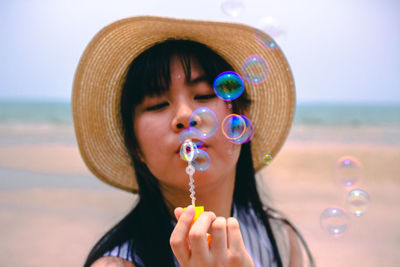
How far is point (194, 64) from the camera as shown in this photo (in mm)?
1519

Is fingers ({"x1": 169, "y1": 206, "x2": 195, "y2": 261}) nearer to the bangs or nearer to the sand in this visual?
the bangs

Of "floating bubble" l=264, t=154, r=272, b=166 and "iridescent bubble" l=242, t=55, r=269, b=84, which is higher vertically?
"iridescent bubble" l=242, t=55, r=269, b=84

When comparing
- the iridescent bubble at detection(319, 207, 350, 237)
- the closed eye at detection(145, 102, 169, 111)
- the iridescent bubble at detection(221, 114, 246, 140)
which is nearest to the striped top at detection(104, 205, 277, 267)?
the iridescent bubble at detection(319, 207, 350, 237)

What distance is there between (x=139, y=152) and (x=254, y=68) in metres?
0.68

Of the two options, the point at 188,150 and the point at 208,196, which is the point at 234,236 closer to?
the point at 188,150

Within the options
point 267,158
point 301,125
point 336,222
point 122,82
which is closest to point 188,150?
point 122,82

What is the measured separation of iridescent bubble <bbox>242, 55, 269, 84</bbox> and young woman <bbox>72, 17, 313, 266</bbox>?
0.02 m

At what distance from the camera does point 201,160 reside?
1.33m

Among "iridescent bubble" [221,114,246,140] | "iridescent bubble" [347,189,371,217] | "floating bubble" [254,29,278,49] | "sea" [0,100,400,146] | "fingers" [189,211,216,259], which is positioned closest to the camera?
"fingers" [189,211,216,259]

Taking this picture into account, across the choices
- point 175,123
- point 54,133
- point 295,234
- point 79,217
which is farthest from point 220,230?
point 54,133

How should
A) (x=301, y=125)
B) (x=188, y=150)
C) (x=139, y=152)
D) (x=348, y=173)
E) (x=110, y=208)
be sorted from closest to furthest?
(x=188, y=150), (x=139, y=152), (x=348, y=173), (x=110, y=208), (x=301, y=125)

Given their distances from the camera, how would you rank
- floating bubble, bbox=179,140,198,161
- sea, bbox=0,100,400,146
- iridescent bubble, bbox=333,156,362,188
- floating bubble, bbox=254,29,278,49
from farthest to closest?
1. sea, bbox=0,100,400,146
2. iridescent bubble, bbox=333,156,362,188
3. floating bubble, bbox=254,29,278,49
4. floating bubble, bbox=179,140,198,161

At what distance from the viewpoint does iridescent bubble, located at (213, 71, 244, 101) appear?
149cm

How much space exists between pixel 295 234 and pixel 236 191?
34 centimetres
